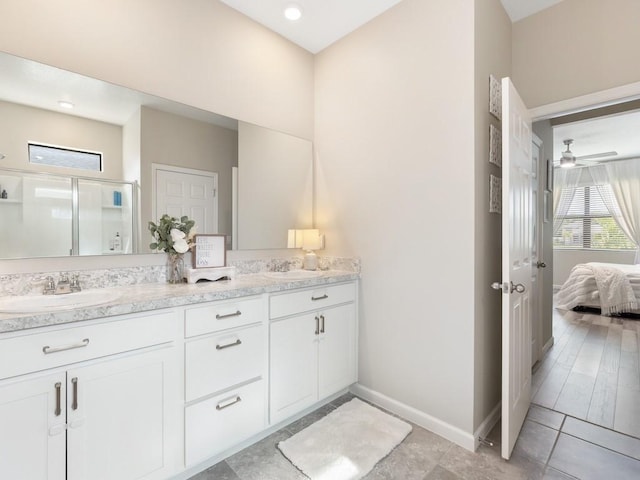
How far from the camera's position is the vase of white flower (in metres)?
1.83

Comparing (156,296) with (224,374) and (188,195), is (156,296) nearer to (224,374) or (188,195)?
(224,374)

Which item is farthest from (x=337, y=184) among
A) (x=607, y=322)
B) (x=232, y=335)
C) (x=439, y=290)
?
(x=607, y=322)

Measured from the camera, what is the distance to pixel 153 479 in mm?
1382

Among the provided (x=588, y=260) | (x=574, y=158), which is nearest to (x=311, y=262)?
(x=574, y=158)

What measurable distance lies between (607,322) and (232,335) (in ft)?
17.3

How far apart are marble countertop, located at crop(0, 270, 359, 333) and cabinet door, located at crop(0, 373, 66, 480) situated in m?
0.21

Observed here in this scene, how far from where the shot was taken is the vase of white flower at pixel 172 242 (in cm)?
183

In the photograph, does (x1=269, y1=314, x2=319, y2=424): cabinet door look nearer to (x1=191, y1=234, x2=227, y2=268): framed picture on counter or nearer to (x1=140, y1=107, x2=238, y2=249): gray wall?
(x1=191, y1=234, x2=227, y2=268): framed picture on counter

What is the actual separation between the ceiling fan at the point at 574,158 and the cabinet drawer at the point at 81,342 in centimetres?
577

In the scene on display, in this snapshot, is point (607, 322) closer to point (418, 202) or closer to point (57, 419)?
point (418, 202)

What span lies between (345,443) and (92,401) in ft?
4.28

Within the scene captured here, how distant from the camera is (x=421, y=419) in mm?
2010

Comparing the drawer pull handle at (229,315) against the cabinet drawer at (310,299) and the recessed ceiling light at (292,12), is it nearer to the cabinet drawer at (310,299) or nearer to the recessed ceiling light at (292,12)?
the cabinet drawer at (310,299)

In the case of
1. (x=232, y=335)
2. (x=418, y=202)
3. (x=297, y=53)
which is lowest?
(x=232, y=335)
